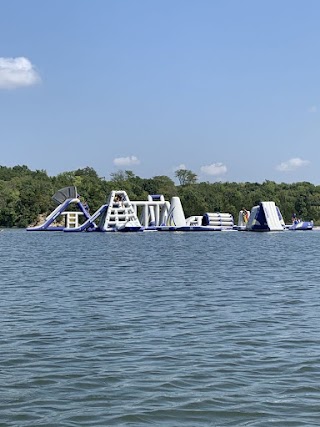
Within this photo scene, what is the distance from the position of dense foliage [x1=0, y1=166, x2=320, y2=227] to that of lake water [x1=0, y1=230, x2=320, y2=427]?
129 meters

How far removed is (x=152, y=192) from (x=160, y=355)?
157 meters

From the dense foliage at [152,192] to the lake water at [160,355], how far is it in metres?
129

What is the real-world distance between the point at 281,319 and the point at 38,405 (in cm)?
799

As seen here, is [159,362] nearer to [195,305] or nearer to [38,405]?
[38,405]

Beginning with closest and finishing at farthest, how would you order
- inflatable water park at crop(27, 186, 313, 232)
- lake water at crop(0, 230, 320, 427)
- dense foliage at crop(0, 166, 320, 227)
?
lake water at crop(0, 230, 320, 427) < inflatable water park at crop(27, 186, 313, 232) < dense foliage at crop(0, 166, 320, 227)

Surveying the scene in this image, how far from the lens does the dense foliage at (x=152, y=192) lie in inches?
5945

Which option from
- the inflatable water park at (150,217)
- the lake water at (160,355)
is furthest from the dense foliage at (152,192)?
the lake water at (160,355)

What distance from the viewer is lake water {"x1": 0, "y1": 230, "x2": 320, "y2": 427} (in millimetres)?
8844

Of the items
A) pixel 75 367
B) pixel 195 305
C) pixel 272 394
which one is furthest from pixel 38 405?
pixel 195 305

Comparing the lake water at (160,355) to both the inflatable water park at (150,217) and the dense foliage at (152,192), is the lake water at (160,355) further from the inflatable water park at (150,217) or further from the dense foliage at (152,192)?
the dense foliage at (152,192)

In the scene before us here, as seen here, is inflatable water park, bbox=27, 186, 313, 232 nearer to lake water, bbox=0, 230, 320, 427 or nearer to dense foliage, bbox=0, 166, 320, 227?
dense foliage, bbox=0, 166, 320, 227

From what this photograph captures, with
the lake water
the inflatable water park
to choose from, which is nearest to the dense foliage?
the inflatable water park

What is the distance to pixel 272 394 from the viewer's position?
9547 millimetres

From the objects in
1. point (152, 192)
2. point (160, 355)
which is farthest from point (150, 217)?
point (160, 355)
